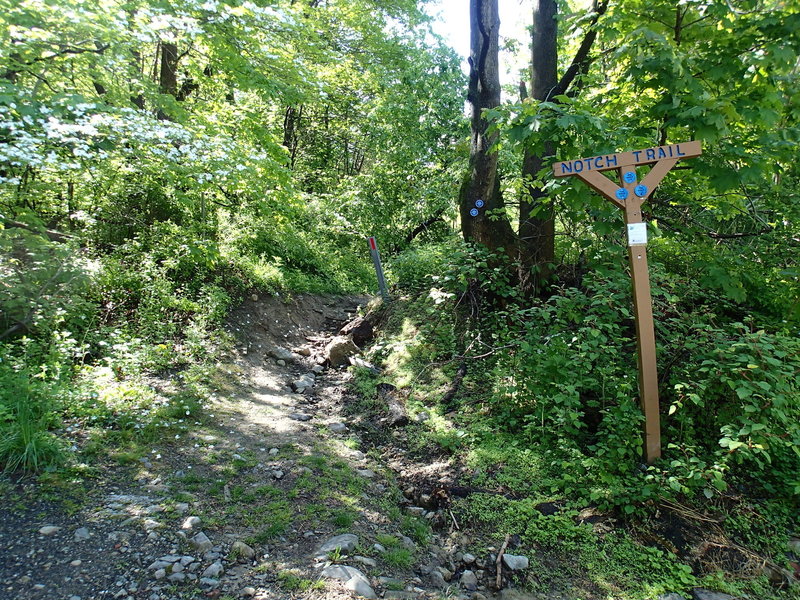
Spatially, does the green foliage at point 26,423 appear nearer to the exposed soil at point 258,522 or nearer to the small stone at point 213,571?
the exposed soil at point 258,522

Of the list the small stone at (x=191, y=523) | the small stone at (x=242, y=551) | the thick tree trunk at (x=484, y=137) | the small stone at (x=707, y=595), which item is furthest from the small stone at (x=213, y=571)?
the thick tree trunk at (x=484, y=137)

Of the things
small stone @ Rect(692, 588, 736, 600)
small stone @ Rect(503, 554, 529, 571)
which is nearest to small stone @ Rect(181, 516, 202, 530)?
small stone @ Rect(503, 554, 529, 571)

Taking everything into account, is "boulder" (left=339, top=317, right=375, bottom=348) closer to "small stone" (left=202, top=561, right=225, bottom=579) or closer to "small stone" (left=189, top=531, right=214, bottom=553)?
"small stone" (left=189, top=531, right=214, bottom=553)

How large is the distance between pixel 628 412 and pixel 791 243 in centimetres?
285

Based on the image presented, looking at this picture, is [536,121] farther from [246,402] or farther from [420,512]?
[246,402]

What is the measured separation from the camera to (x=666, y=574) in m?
3.23

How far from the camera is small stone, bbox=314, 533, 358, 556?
10.4 feet

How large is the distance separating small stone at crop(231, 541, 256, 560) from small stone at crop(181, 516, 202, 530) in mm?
352

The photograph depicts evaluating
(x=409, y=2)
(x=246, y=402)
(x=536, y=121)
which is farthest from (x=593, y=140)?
(x=409, y=2)

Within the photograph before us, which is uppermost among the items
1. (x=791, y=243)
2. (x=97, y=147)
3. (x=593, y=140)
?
(x=97, y=147)

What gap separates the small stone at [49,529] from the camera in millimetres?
2954

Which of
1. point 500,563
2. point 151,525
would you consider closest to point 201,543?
point 151,525

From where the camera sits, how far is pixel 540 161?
6.63 metres

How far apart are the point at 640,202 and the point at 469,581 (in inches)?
124
